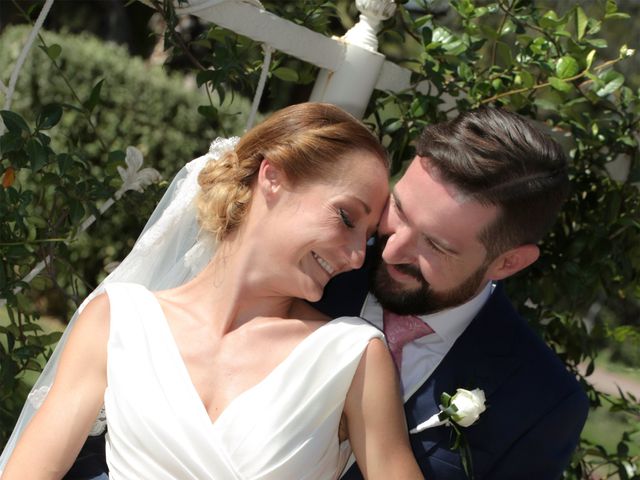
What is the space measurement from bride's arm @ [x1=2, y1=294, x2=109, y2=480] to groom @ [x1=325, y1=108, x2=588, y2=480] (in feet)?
2.05

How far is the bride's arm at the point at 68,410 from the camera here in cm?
229

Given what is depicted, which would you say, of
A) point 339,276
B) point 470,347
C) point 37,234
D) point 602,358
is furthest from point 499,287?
point 602,358

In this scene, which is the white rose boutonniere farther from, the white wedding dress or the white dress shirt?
the white wedding dress

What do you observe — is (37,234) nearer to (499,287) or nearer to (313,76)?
(313,76)

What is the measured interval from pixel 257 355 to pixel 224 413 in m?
0.16

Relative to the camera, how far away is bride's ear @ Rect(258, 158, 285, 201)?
91.2 inches

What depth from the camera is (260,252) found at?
2.32 m

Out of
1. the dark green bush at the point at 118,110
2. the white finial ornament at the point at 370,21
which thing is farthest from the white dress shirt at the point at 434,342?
the dark green bush at the point at 118,110

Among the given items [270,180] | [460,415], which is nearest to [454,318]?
[460,415]

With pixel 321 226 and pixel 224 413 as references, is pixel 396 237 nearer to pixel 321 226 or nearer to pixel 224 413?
pixel 321 226

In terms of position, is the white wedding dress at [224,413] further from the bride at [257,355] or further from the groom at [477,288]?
the groom at [477,288]

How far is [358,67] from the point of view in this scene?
2961 millimetres

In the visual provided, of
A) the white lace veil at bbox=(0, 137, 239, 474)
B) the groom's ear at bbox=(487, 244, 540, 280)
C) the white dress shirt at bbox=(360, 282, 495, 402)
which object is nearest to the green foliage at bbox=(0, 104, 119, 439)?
the white lace veil at bbox=(0, 137, 239, 474)

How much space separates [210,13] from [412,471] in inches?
50.5
